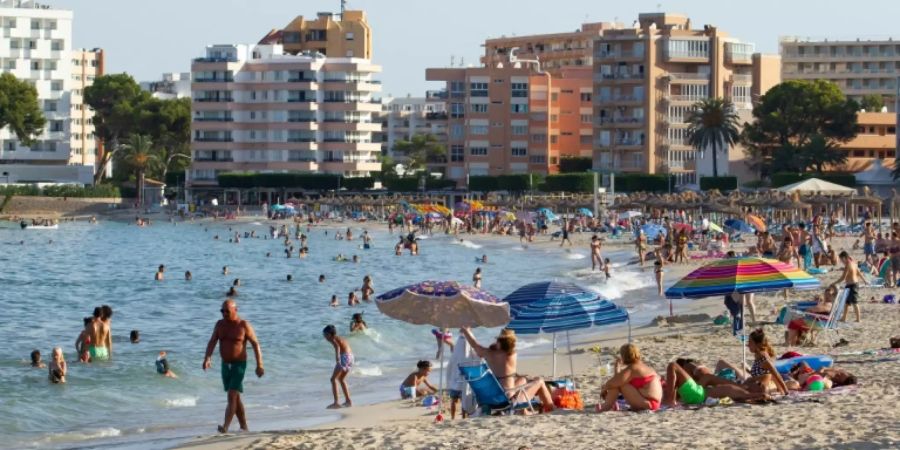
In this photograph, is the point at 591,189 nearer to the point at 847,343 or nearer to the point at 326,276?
the point at 326,276

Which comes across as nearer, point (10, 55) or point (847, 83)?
point (10, 55)

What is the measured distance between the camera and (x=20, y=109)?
11619 centimetres

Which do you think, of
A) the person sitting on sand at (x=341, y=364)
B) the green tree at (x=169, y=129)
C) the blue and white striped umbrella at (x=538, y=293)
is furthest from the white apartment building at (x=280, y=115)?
the blue and white striped umbrella at (x=538, y=293)

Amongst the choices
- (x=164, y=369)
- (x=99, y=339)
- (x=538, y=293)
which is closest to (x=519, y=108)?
(x=99, y=339)

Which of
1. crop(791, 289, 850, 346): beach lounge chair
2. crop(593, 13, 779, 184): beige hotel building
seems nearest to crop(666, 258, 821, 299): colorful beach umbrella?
crop(791, 289, 850, 346): beach lounge chair

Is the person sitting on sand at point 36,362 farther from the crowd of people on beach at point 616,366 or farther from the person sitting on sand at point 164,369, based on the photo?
the person sitting on sand at point 164,369

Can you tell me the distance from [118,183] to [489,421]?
355 feet

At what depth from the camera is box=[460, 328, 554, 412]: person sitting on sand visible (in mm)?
15039

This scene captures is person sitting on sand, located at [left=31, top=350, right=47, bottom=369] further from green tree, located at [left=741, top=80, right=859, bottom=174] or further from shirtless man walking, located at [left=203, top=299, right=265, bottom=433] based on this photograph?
green tree, located at [left=741, top=80, right=859, bottom=174]

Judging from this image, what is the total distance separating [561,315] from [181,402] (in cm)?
661

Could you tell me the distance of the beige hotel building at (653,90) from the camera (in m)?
101

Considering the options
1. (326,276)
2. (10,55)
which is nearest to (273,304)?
(326,276)

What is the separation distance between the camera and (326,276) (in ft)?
172

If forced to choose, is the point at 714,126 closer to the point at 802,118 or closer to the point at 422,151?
the point at 802,118
